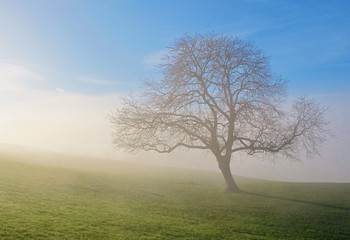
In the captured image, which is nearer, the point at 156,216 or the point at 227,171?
the point at 156,216

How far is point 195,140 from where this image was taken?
4031cm

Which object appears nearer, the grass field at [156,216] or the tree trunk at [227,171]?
the grass field at [156,216]

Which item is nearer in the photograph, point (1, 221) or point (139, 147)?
point (1, 221)

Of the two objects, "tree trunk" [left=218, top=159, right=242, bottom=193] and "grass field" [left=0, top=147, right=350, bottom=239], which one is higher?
"tree trunk" [left=218, top=159, right=242, bottom=193]

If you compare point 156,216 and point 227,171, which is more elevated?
point 227,171

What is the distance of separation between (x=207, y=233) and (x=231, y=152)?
Answer: 73.0 feet

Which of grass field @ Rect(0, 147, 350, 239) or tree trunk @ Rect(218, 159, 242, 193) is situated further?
tree trunk @ Rect(218, 159, 242, 193)

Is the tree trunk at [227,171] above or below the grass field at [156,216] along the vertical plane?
above

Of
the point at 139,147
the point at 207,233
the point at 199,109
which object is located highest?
the point at 199,109

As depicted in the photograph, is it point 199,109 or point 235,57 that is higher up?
point 235,57

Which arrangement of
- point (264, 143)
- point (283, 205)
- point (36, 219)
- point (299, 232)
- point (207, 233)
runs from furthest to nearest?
point (264, 143) < point (283, 205) < point (299, 232) < point (207, 233) < point (36, 219)

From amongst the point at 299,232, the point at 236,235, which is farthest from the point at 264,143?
the point at 236,235

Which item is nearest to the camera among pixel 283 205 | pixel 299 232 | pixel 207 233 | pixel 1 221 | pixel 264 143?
pixel 1 221

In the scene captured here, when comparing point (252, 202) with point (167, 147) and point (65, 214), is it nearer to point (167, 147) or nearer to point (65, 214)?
point (167, 147)
